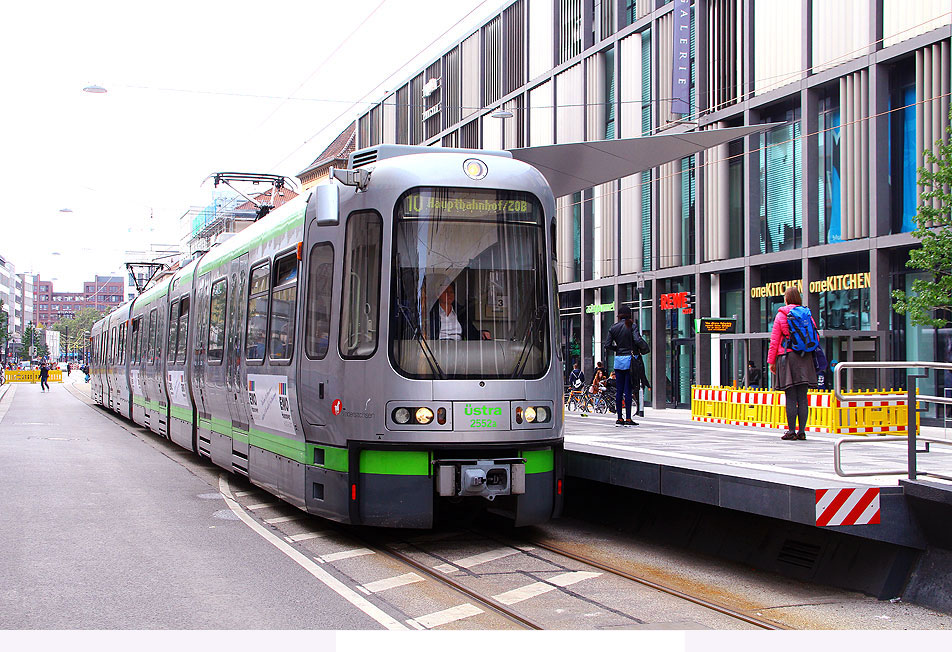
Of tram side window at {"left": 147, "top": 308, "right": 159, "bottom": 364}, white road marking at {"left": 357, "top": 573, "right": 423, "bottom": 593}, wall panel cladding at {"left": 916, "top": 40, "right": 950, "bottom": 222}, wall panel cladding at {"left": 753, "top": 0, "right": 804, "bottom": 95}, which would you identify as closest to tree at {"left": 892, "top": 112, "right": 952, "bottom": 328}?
wall panel cladding at {"left": 916, "top": 40, "right": 950, "bottom": 222}

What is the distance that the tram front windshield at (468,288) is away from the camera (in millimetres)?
8234

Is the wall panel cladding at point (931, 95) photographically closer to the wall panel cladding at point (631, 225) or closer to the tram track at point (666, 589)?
the wall panel cladding at point (631, 225)

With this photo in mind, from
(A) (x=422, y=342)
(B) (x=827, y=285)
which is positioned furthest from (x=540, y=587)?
(B) (x=827, y=285)

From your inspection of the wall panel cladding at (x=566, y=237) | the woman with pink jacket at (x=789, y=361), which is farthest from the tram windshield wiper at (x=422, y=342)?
the wall panel cladding at (x=566, y=237)

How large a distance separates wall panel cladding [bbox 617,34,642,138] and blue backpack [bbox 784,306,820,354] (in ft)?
79.4

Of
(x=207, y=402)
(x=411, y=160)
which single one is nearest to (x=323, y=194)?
(x=411, y=160)

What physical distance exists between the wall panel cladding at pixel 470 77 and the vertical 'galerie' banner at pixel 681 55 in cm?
1432

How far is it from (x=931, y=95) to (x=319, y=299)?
1917 cm

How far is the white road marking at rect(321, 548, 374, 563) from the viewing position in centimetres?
812

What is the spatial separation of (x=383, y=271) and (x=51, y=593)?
3316 millimetres

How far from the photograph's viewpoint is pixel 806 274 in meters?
27.4

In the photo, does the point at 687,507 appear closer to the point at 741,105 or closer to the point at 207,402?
the point at 207,402

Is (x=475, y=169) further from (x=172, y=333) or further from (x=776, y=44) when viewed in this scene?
(x=776, y=44)

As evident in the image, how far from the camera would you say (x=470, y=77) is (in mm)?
46094
